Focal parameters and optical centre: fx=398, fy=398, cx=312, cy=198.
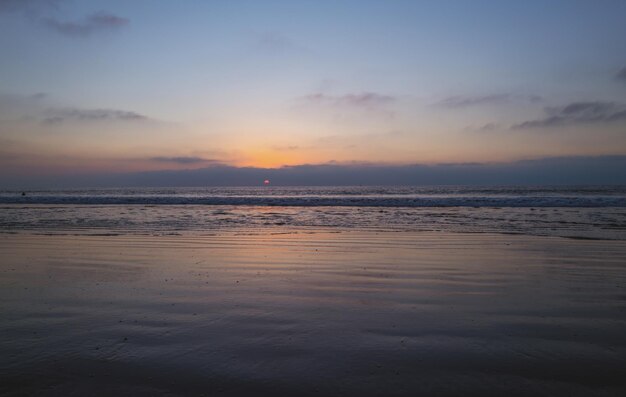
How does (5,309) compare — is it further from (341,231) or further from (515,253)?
(341,231)

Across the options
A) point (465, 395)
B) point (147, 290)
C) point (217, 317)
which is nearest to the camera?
point (465, 395)

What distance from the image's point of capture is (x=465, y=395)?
2.81 m

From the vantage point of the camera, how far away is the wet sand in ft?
9.89

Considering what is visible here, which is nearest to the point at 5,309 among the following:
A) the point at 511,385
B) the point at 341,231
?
the point at 511,385

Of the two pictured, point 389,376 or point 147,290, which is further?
point 147,290

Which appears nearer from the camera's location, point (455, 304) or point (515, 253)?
point (455, 304)

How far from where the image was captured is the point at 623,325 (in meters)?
4.23

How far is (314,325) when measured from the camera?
4.25 metres

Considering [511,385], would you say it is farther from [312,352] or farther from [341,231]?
[341,231]

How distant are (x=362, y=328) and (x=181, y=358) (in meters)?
1.79

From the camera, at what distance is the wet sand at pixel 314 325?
3.01 m

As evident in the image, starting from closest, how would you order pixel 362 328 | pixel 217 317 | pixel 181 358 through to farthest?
pixel 181 358 < pixel 362 328 < pixel 217 317

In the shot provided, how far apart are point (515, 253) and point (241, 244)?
6675mm

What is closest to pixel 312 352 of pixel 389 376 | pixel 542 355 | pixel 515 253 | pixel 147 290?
pixel 389 376
